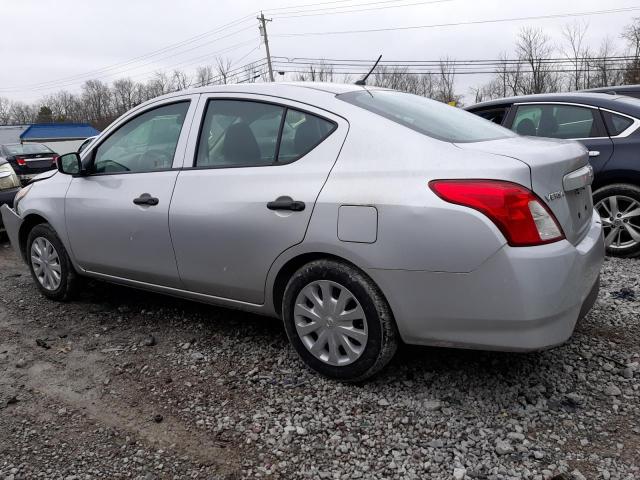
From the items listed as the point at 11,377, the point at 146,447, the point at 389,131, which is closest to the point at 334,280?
the point at 389,131

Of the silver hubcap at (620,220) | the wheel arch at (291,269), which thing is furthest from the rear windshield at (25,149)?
the silver hubcap at (620,220)

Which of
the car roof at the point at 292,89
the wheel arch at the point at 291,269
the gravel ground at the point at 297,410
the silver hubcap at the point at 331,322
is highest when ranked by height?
the car roof at the point at 292,89

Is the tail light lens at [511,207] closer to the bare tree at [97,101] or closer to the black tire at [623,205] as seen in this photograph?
the black tire at [623,205]

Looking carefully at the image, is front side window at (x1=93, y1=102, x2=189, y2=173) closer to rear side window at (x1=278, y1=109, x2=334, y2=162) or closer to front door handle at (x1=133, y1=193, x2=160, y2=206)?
front door handle at (x1=133, y1=193, x2=160, y2=206)

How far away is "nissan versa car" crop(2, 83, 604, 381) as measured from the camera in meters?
2.34

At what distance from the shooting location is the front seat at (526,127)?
560 centimetres

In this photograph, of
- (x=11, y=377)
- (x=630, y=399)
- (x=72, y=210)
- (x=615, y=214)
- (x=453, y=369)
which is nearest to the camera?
(x=630, y=399)

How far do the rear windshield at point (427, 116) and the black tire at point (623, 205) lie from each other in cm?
231

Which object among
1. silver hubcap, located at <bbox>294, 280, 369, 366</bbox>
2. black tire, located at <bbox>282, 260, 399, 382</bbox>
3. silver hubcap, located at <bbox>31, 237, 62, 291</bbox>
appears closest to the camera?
black tire, located at <bbox>282, 260, 399, 382</bbox>

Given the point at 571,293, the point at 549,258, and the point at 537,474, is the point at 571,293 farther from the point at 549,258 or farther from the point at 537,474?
the point at 537,474

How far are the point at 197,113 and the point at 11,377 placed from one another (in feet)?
6.51

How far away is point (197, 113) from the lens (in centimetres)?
341

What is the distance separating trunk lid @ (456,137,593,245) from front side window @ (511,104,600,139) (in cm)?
252

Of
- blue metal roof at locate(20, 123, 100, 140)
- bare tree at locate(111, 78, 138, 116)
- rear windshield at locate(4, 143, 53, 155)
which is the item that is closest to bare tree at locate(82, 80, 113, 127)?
bare tree at locate(111, 78, 138, 116)
